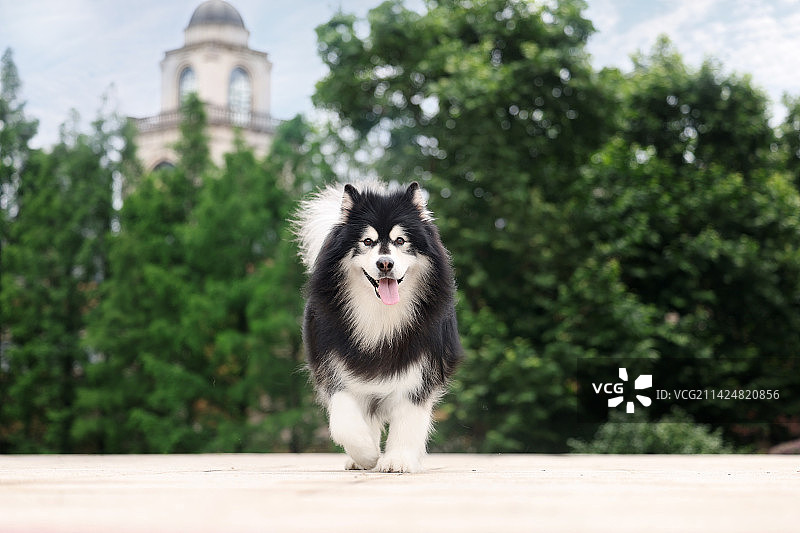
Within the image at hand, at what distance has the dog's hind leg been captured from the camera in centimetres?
463

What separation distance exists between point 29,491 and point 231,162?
70.3ft

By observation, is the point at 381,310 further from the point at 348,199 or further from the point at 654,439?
the point at 654,439

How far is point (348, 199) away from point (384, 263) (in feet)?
1.93

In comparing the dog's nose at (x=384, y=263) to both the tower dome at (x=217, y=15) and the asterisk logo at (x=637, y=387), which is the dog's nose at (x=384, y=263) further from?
the tower dome at (x=217, y=15)

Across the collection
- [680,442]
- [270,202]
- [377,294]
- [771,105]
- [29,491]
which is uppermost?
[771,105]

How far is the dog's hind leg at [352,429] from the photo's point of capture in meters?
4.63

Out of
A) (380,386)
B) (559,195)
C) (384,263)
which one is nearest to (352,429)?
(380,386)

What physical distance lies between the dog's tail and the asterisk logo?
39.9 feet

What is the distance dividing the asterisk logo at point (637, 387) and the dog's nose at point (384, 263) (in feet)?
42.5

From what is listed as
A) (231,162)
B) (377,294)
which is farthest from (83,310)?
(377,294)

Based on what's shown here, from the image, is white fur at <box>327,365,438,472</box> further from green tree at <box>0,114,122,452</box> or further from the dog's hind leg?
green tree at <box>0,114,122,452</box>

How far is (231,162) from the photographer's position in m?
24.0

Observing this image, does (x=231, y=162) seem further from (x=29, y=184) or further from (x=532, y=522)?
(x=532, y=522)

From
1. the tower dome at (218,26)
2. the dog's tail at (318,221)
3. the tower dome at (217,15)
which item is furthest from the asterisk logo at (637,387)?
the tower dome at (218,26)
